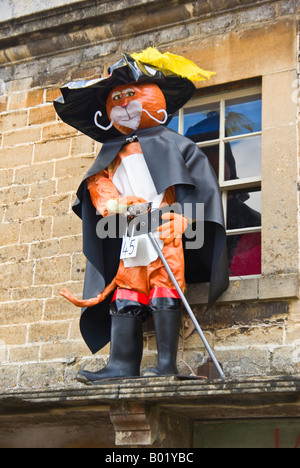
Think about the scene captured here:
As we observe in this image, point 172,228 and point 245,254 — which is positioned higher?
point 245,254

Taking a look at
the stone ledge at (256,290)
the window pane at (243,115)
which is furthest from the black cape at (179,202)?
the window pane at (243,115)

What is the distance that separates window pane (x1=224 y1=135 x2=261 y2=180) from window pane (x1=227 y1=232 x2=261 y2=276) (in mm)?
512

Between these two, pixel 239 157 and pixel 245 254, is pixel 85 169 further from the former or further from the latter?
pixel 245 254

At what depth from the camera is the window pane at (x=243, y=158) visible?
7.15 metres

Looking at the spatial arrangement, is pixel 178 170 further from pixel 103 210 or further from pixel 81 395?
pixel 81 395

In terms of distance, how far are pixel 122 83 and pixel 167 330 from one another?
1.84 metres

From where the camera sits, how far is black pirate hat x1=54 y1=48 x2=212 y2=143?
655 centimetres

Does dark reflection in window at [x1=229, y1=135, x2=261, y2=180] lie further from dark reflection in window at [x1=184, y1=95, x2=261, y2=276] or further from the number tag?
the number tag

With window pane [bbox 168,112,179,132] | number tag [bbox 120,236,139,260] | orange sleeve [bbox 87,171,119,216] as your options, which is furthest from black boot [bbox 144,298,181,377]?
window pane [bbox 168,112,179,132]

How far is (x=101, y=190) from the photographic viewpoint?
6.48m

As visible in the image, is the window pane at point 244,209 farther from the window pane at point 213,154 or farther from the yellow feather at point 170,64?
the yellow feather at point 170,64

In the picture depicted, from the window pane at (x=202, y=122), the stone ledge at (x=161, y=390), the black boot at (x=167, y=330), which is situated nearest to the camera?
the stone ledge at (x=161, y=390)

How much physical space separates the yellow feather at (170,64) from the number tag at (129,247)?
1.34 m

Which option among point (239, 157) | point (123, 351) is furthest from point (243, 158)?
point (123, 351)
